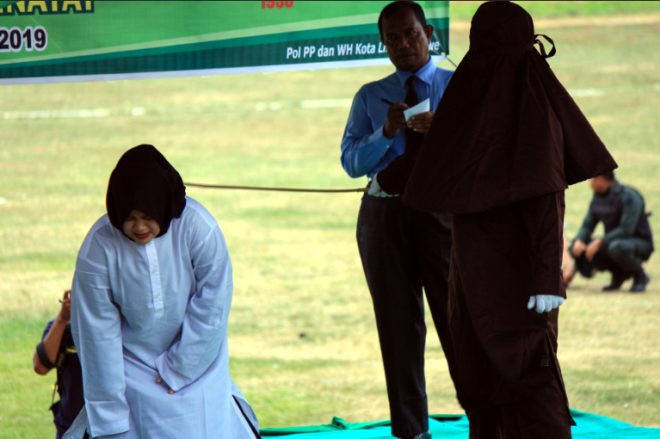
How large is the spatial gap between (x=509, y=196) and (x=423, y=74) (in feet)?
4.17

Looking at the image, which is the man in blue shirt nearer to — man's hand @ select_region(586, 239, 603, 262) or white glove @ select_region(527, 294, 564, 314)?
white glove @ select_region(527, 294, 564, 314)

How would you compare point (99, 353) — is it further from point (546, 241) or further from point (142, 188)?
point (546, 241)

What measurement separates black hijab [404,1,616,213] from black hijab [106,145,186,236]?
89cm

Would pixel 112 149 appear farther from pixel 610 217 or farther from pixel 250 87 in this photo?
pixel 610 217

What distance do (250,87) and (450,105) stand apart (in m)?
20.7

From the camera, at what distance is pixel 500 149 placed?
4480 mm

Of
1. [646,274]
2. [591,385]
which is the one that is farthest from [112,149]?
[591,385]

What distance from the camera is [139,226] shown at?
4441 millimetres

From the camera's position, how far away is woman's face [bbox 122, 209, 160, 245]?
4434mm

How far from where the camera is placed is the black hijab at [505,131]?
4.38 metres

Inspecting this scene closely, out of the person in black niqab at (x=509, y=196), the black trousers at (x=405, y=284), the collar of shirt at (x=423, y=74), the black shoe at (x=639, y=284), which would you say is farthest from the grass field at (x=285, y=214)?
the person in black niqab at (x=509, y=196)

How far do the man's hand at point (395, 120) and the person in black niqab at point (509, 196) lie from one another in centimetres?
67

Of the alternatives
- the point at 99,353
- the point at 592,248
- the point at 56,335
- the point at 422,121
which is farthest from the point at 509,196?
the point at 592,248

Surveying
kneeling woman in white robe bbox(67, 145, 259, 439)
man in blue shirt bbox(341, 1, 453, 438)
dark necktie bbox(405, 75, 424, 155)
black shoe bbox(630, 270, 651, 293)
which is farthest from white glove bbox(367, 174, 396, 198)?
black shoe bbox(630, 270, 651, 293)
